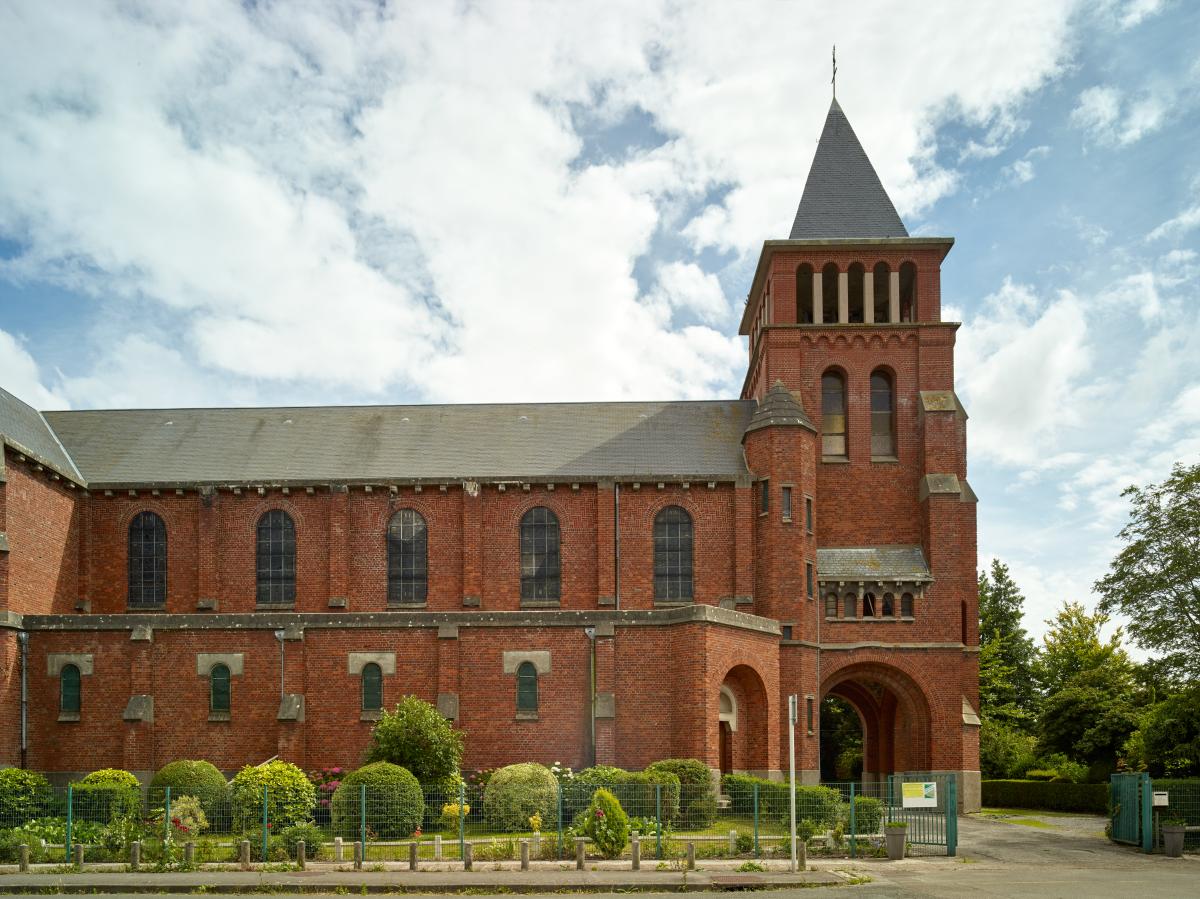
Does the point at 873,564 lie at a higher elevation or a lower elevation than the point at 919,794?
higher

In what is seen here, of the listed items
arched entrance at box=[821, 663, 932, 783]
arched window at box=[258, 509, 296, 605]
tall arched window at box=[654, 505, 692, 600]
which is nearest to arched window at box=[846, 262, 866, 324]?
tall arched window at box=[654, 505, 692, 600]

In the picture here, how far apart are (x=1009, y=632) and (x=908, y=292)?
37860mm

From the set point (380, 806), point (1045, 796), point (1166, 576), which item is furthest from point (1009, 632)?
point (380, 806)

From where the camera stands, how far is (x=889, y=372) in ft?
151

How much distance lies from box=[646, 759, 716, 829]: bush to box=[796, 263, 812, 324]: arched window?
20469 mm

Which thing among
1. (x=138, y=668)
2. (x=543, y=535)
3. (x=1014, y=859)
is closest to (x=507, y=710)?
(x=543, y=535)

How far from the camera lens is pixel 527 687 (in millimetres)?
38000

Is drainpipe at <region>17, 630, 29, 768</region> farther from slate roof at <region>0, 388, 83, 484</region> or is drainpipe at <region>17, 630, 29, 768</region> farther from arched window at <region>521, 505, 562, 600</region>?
arched window at <region>521, 505, 562, 600</region>

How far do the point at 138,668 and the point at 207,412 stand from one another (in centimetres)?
1372

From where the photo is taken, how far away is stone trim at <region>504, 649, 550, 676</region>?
3797 cm

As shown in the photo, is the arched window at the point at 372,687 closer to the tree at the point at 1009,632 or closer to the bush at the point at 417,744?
the bush at the point at 417,744

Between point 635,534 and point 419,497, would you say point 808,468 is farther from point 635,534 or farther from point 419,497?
point 419,497

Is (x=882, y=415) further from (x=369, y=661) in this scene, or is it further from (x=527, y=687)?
(x=369, y=661)

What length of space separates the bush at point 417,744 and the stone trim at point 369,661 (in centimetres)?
366
